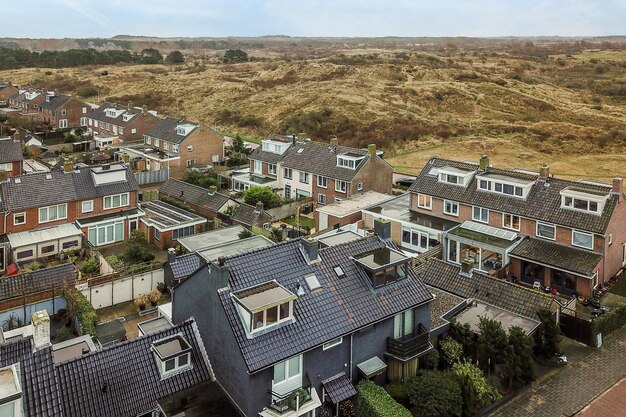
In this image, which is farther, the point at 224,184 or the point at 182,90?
the point at 182,90

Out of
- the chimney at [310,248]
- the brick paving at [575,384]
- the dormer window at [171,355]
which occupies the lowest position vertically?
the brick paving at [575,384]

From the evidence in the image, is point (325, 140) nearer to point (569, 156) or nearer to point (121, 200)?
point (569, 156)

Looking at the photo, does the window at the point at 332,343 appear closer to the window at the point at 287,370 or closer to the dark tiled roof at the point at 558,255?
the window at the point at 287,370

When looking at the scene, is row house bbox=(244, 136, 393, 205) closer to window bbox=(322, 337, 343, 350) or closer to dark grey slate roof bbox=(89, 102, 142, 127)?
window bbox=(322, 337, 343, 350)

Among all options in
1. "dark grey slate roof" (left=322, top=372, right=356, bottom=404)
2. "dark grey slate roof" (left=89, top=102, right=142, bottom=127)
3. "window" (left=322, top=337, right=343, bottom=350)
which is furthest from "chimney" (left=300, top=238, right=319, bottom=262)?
"dark grey slate roof" (left=89, top=102, right=142, bottom=127)

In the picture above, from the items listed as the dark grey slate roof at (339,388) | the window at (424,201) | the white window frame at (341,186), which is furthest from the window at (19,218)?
the window at (424,201)

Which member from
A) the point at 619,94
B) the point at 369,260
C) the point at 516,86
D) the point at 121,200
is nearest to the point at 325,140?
the point at 121,200
